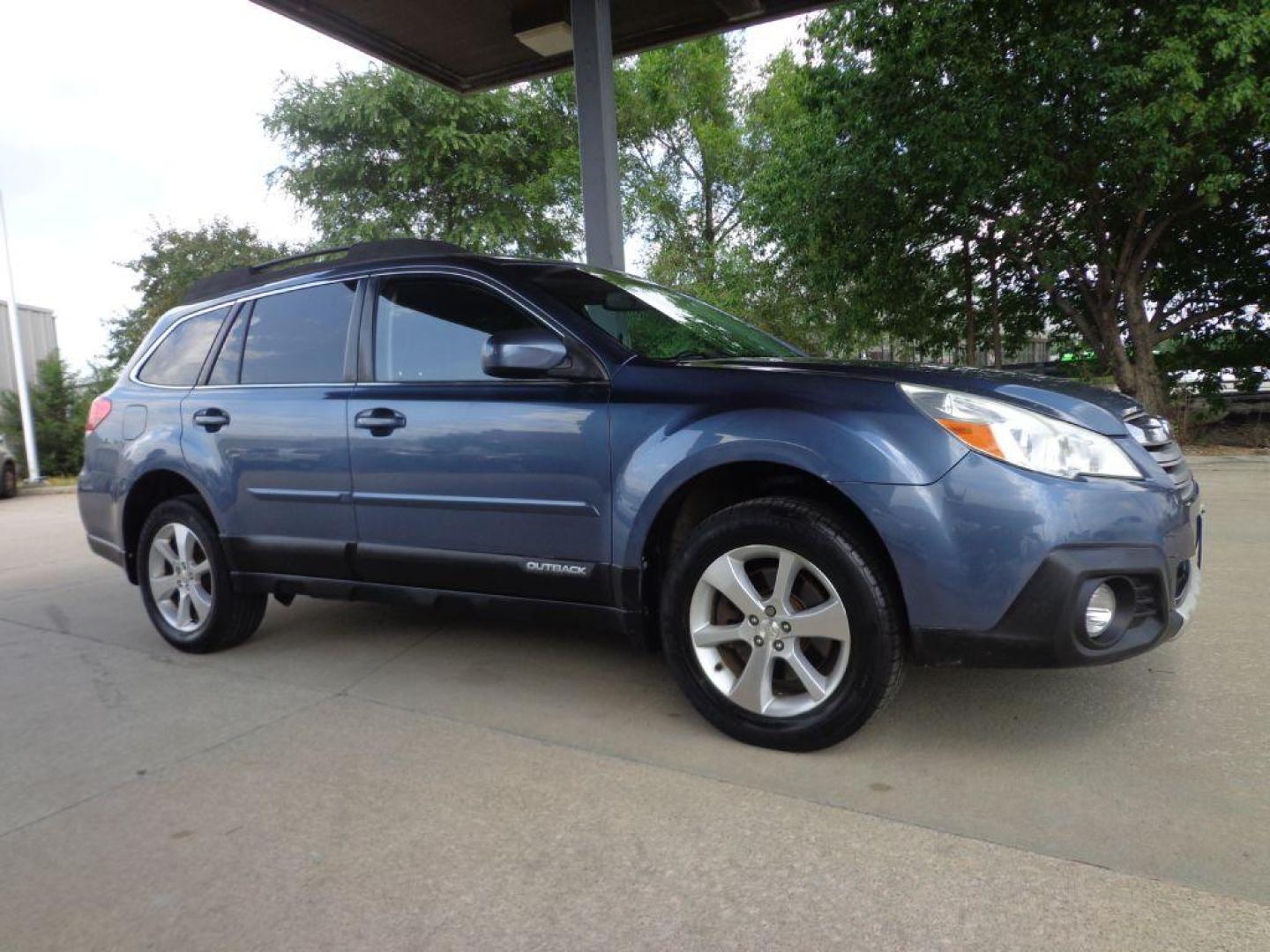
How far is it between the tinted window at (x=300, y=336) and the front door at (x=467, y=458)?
0.68 ft

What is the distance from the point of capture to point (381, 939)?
200 cm

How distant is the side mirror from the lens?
3.16 meters

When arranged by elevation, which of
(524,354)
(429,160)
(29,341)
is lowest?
(524,354)

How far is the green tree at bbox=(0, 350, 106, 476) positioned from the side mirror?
72.2ft

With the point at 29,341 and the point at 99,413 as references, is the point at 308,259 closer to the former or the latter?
the point at 99,413

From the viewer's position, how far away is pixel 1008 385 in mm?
2824

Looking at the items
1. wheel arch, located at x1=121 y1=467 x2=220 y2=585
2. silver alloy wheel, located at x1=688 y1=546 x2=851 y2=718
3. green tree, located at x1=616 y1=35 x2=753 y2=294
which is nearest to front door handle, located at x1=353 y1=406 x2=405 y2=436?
wheel arch, located at x1=121 y1=467 x2=220 y2=585

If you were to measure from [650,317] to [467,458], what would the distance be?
3.15ft

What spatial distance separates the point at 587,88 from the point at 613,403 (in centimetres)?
494

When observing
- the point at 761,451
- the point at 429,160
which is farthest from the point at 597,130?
the point at 429,160

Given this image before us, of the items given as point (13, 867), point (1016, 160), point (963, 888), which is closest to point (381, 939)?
point (13, 867)

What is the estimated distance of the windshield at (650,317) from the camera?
347 centimetres

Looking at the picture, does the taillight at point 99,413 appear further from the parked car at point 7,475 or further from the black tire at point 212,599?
the parked car at point 7,475

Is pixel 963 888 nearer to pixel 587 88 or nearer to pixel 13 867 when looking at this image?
pixel 13 867
